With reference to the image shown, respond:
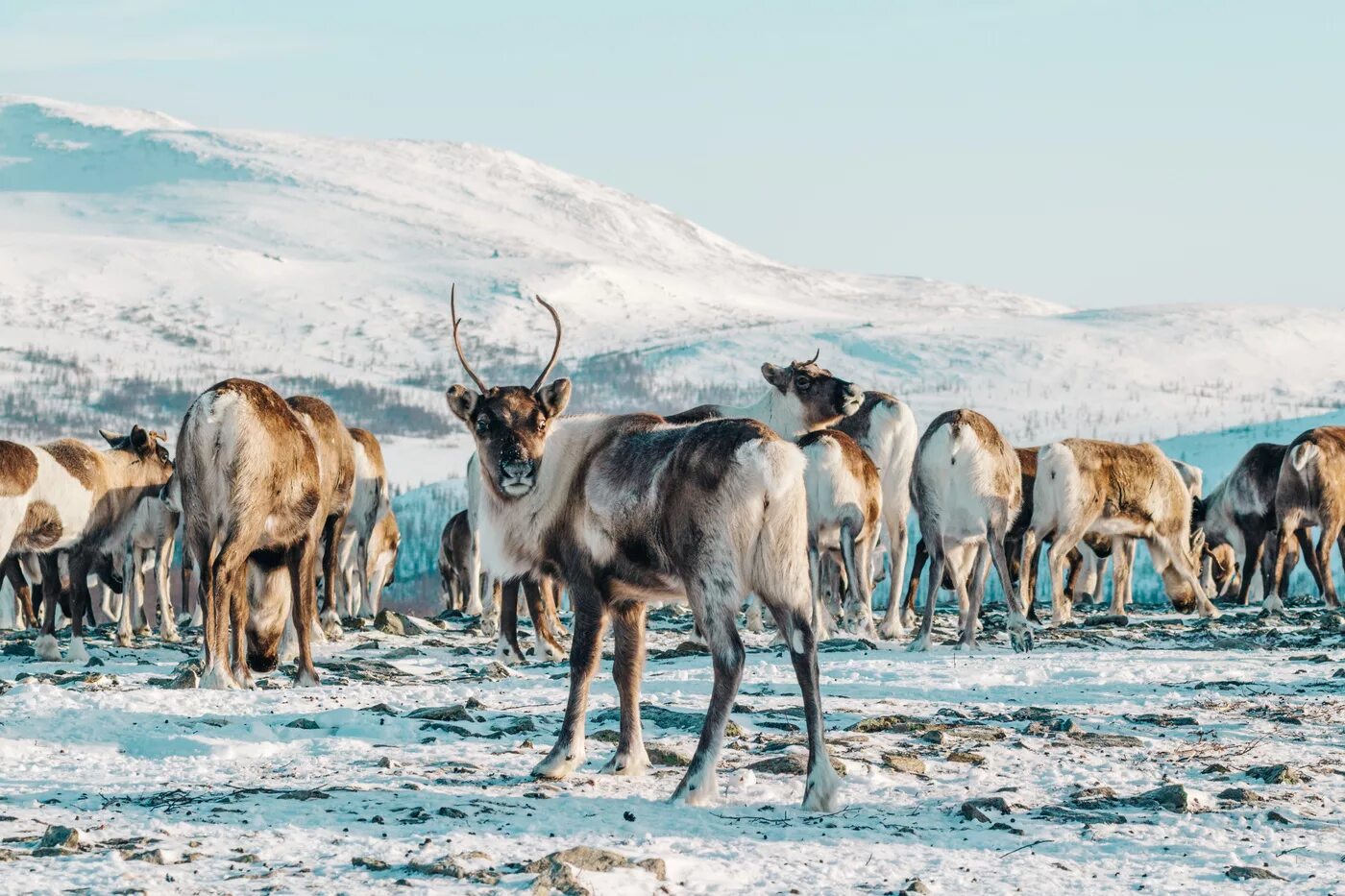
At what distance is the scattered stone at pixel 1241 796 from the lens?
827 centimetres

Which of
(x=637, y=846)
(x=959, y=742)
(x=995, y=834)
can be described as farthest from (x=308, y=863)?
(x=959, y=742)

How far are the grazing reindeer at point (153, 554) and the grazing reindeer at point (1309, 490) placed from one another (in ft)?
46.0

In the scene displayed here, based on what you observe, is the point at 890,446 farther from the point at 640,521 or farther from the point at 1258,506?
the point at 640,521

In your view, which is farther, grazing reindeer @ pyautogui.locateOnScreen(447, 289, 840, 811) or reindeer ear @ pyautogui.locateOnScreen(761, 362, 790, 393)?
reindeer ear @ pyautogui.locateOnScreen(761, 362, 790, 393)

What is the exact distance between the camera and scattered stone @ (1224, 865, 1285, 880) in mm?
6938

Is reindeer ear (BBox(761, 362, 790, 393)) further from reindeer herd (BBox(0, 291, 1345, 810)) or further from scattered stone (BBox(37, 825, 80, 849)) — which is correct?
scattered stone (BBox(37, 825, 80, 849))

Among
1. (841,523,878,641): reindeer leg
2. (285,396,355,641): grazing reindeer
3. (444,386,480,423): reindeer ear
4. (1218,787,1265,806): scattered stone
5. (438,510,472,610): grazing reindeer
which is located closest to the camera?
(1218,787,1265,806): scattered stone

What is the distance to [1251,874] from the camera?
6957 millimetres

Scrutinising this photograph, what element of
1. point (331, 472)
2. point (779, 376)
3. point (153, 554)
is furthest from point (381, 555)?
point (331, 472)

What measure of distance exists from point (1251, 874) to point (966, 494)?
30.9ft

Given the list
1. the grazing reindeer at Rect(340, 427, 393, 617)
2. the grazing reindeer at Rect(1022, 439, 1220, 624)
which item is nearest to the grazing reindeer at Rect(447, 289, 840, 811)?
the grazing reindeer at Rect(340, 427, 393, 617)

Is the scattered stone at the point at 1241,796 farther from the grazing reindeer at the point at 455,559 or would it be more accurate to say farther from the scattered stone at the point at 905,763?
the grazing reindeer at the point at 455,559

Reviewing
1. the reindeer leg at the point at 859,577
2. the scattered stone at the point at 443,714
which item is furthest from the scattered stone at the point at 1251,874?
the reindeer leg at the point at 859,577

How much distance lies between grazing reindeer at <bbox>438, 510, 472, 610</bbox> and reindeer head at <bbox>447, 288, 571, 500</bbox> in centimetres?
1551
